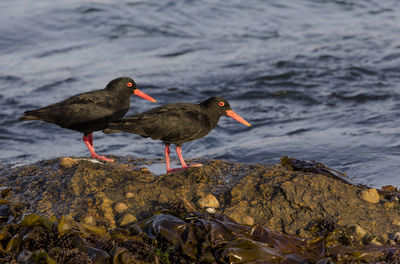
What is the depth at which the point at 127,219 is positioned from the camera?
426 cm

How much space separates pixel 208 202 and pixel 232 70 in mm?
8230

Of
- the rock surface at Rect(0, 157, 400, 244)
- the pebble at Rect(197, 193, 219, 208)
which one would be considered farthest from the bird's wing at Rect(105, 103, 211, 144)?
the pebble at Rect(197, 193, 219, 208)

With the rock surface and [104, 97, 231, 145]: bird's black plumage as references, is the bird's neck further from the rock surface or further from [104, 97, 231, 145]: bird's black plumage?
the rock surface

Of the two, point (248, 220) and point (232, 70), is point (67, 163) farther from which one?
point (232, 70)

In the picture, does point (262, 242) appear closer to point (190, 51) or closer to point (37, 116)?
point (37, 116)

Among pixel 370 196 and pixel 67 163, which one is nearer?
pixel 370 196

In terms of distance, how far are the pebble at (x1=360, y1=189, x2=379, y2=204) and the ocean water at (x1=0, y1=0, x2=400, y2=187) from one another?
1519mm

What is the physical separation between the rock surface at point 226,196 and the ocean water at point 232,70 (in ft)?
5.79

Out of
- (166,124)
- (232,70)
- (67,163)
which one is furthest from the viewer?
(232,70)

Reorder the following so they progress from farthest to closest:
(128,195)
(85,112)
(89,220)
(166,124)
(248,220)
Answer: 1. (85,112)
2. (166,124)
3. (128,195)
4. (248,220)
5. (89,220)

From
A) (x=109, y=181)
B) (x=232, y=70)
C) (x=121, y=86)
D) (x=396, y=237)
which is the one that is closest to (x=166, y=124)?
(x=109, y=181)

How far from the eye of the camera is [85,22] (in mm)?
16000

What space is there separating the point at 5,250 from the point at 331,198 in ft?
8.94

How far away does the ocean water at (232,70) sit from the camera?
831cm
